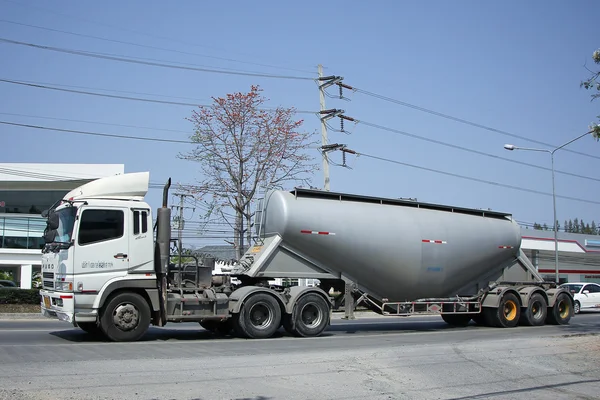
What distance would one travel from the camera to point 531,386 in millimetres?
9922

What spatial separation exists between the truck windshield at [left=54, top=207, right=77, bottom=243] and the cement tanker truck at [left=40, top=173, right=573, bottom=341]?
0.08 ft

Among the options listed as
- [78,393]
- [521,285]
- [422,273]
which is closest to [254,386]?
[78,393]

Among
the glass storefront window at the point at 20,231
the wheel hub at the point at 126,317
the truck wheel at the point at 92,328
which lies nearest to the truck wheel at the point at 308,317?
the wheel hub at the point at 126,317

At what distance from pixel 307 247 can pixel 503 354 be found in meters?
5.74

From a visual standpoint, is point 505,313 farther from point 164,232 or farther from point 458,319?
point 164,232

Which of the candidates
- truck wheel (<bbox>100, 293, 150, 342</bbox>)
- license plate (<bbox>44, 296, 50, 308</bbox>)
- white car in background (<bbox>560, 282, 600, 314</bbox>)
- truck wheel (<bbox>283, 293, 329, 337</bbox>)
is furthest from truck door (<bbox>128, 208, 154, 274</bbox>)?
white car in background (<bbox>560, 282, 600, 314</bbox>)

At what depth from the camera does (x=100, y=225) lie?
46.1 feet

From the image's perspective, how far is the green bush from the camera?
2550 centimetres

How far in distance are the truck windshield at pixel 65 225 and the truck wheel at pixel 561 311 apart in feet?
51.9

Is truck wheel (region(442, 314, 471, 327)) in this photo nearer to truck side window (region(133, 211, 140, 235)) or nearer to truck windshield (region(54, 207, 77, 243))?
truck side window (region(133, 211, 140, 235))

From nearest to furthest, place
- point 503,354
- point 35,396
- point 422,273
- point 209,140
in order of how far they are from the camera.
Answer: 1. point 35,396
2. point 503,354
3. point 422,273
4. point 209,140

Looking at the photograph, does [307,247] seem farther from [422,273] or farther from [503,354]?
[503,354]

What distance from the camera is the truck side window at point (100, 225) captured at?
13.8m

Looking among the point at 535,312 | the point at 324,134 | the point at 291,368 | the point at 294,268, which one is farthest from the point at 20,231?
the point at 291,368
